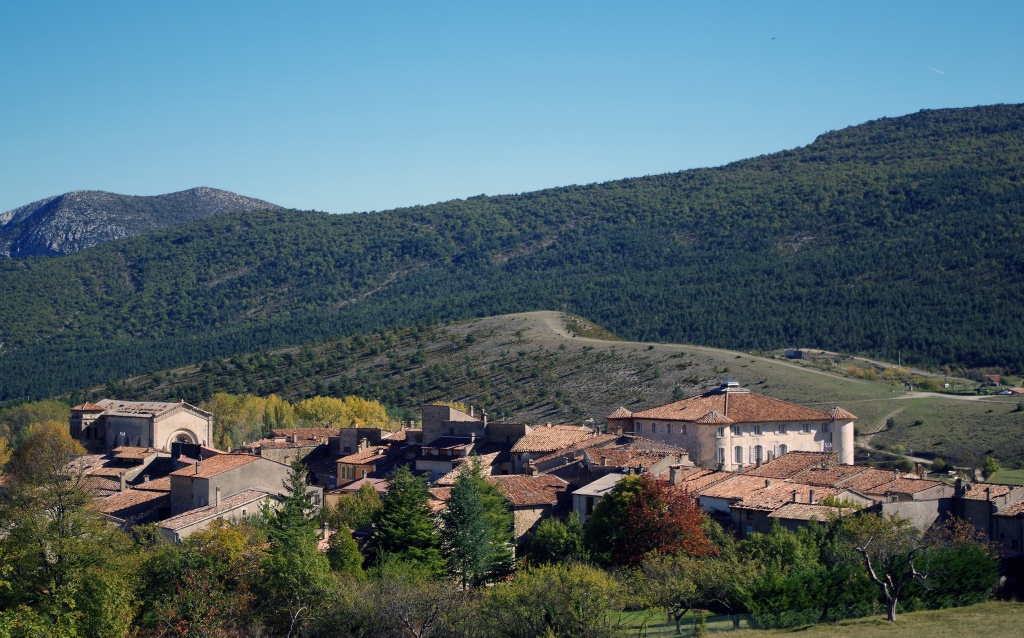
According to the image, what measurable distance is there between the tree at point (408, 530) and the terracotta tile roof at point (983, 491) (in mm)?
18677

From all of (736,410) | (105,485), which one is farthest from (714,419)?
(105,485)

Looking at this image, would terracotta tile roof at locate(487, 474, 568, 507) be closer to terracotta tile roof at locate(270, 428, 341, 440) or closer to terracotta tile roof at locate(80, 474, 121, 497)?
terracotta tile roof at locate(80, 474, 121, 497)

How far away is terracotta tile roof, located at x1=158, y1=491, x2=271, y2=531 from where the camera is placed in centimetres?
5075

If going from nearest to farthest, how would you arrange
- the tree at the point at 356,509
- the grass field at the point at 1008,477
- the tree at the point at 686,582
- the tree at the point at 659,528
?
the tree at the point at 686,582, the tree at the point at 659,528, the tree at the point at 356,509, the grass field at the point at 1008,477

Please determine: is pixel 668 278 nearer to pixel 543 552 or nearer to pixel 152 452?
pixel 152 452

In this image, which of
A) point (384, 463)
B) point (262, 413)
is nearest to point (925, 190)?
point (262, 413)

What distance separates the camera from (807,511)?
45.2 m

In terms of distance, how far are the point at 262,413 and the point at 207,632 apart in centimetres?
6924

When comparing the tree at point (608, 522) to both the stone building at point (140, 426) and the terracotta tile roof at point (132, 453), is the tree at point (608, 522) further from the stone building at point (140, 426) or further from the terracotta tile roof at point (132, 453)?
the stone building at point (140, 426)

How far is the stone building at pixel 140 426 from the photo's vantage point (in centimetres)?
8356

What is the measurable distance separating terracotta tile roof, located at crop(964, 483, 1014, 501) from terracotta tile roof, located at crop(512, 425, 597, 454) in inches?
771

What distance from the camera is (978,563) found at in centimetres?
4038

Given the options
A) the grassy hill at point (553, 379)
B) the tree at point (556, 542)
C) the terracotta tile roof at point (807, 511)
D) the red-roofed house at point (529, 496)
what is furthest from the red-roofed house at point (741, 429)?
the tree at point (556, 542)

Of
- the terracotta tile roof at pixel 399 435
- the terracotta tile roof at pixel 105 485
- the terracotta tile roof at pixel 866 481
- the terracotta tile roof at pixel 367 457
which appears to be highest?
the terracotta tile roof at pixel 866 481
